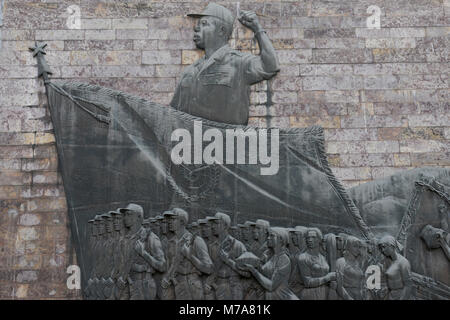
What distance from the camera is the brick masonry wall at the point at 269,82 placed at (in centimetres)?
935

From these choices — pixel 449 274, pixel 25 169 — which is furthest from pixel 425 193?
pixel 25 169

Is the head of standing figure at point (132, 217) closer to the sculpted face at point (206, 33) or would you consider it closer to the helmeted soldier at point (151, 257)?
the helmeted soldier at point (151, 257)

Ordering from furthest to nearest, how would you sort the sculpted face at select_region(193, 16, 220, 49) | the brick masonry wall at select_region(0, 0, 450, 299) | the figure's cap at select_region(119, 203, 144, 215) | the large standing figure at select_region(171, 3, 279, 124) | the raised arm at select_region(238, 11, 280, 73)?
1. the sculpted face at select_region(193, 16, 220, 49)
2. the raised arm at select_region(238, 11, 280, 73)
3. the large standing figure at select_region(171, 3, 279, 124)
4. the brick masonry wall at select_region(0, 0, 450, 299)
5. the figure's cap at select_region(119, 203, 144, 215)

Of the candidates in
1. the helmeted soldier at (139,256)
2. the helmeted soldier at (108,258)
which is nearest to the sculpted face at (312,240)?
the helmeted soldier at (139,256)

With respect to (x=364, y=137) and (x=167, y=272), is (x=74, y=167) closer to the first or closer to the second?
(x=167, y=272)

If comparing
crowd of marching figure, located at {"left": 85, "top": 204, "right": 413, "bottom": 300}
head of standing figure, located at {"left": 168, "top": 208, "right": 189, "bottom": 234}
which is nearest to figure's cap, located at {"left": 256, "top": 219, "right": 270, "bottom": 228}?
crowd of marching figure, located at {"left": 85, "top": 204, "right": 413, "bottom": 300}

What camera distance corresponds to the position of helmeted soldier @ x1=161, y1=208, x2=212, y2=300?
858cm

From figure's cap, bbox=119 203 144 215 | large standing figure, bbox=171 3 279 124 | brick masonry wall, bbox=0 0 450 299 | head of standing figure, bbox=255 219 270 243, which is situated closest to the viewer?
head of standing figure, bbox=255 219 270 243

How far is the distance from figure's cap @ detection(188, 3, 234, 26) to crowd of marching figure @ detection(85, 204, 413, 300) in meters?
3.02

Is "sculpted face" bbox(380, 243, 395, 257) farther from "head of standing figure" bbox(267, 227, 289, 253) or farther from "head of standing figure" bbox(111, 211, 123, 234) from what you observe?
"head of standing figure" bbox(111, 211, 123, 234)

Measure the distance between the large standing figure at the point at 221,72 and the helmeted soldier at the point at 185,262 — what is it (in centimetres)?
171

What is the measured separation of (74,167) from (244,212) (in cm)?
247
